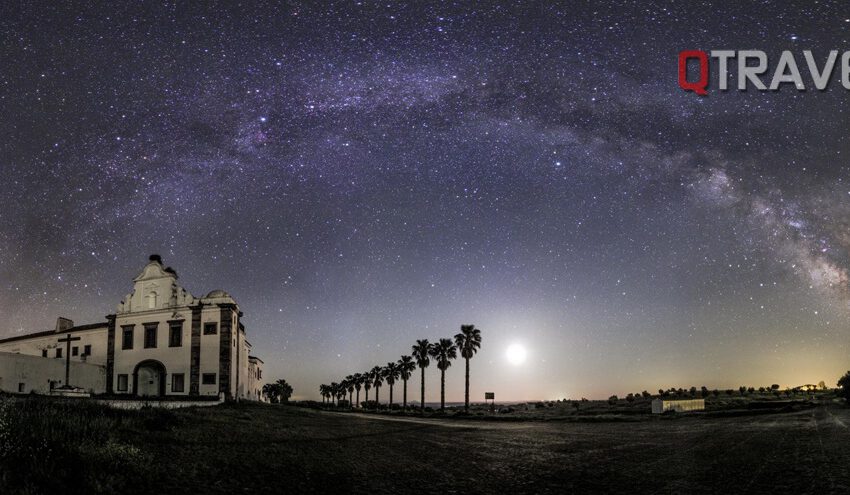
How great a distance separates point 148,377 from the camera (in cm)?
4569

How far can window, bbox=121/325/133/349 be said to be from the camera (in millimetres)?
46094

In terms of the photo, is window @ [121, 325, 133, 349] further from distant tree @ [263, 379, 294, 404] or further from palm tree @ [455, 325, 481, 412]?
distant tree @ [263, 379, 294, 404]

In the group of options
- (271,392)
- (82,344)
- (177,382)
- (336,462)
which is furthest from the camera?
(271,392)

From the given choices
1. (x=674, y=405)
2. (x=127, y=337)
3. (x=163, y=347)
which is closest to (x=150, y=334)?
(x=163, y=347)

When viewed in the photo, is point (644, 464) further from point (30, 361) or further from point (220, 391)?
point (30, 361)

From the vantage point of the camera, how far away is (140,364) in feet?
149

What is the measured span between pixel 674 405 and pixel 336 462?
43.5m

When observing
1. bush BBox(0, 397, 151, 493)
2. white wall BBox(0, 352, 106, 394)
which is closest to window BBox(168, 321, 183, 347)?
white wall BBox(0, 352, 106, 394)

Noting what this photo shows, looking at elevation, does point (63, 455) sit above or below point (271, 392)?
above

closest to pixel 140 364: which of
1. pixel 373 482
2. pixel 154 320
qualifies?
pixel 154 320

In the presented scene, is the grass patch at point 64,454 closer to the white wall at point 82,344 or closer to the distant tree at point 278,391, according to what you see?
the white wall at point 82,344

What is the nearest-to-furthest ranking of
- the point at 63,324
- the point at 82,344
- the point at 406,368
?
1. the point at 82,344
2. the point at 63,324
3. the point at 406,368

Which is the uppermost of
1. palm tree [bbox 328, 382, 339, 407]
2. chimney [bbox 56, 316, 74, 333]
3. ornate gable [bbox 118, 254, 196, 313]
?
ornate gable [bbox 118, 254, 196, 313]

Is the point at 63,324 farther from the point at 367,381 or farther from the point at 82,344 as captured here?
the point at 367,381
